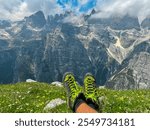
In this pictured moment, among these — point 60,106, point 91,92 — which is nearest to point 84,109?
point 91,92

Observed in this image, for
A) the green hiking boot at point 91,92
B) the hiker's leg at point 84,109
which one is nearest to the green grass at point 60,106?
the green hiking boot at point 91,92

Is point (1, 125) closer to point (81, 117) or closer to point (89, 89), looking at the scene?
point (81, 117)

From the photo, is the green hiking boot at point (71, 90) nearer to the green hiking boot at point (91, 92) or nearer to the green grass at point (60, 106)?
the green hiking boot at point (91, 92)

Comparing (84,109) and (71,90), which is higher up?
(71,90)

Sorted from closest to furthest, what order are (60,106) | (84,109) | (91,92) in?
(84,109)
(91,92)
(60,106)

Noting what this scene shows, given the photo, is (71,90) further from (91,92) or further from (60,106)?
(60,106)
